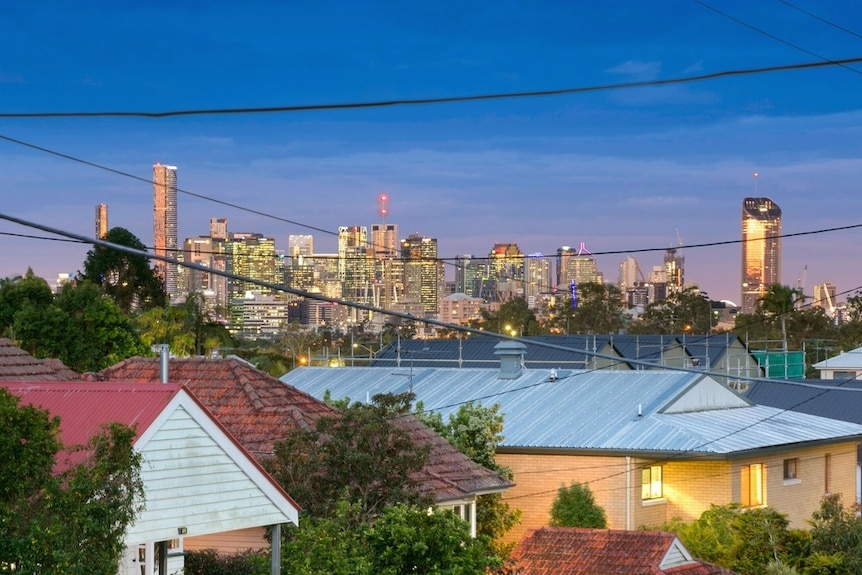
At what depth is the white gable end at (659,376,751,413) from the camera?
129 feet

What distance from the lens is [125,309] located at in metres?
78.4

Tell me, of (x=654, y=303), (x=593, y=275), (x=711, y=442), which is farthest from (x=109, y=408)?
(x=593, y=275)

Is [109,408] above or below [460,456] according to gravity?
above

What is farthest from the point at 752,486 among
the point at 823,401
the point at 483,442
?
the point at 823,401

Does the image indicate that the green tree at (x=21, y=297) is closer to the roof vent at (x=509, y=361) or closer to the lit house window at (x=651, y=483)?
the roof vent at (x=509, y=361)

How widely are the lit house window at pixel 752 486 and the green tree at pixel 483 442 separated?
6.22 m

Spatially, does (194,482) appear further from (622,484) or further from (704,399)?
(704,399)

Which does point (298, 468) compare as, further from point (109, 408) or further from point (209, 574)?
point (109, 408)

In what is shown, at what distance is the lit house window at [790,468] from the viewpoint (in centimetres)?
3862

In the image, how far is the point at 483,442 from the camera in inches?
1351

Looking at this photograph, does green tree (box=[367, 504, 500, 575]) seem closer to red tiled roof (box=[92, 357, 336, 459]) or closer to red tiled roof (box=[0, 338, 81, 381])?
red tiled roof (box=[92, 357, 336, 459])

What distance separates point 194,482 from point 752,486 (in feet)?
73.7

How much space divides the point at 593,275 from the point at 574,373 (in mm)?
113110

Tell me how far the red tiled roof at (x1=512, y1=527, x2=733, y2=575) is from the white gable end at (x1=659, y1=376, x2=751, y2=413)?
10.9 m
